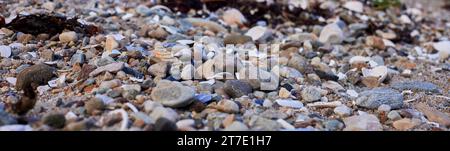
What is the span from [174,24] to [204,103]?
6.08ft

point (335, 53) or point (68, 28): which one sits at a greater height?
point (68, 28)

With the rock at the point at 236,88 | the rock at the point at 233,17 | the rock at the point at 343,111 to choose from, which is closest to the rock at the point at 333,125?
the rock at the point at 343,111

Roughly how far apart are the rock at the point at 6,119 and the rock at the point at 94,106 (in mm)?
360

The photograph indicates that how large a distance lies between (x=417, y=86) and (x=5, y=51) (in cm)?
293

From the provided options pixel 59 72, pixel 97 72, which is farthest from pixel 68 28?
pixel 97 72

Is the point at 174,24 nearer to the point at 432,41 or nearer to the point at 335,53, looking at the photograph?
the point at 335,53

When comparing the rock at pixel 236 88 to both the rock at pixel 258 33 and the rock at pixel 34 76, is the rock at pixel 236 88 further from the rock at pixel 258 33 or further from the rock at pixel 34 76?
the rock at pixel 258 33

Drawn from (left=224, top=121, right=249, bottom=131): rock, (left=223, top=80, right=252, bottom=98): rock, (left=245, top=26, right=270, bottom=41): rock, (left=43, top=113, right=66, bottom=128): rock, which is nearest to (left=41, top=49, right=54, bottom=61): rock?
(left=43, top=113, right=66, bottom=128): rock

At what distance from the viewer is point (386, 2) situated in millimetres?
6297

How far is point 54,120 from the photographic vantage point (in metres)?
2.60

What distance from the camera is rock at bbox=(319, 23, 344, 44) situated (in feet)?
16.6

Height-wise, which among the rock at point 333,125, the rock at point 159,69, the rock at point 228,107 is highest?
the rock at point 159,69

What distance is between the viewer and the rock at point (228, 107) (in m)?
2.94

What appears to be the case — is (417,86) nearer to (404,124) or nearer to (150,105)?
(404,124)
